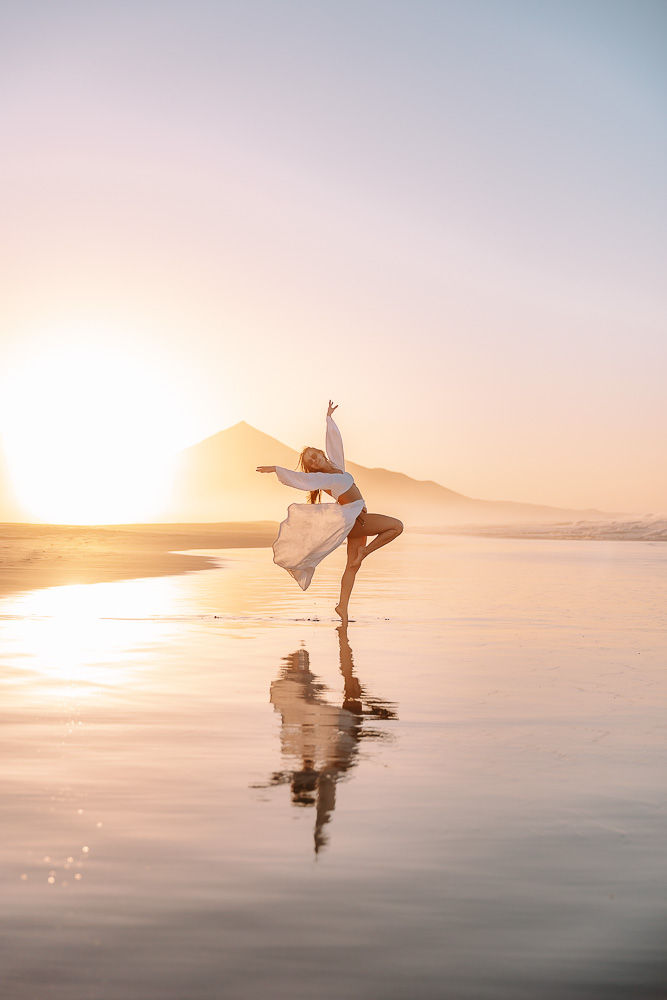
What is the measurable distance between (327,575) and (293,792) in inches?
667

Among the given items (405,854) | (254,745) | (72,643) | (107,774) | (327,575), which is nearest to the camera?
(405,854)

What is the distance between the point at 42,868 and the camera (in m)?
3.26

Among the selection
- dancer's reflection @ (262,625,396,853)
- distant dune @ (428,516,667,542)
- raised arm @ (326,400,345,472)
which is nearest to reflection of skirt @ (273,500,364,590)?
raised arm @ (326,400,345,472)

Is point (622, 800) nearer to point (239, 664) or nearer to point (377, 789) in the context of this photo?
point (377, 789)

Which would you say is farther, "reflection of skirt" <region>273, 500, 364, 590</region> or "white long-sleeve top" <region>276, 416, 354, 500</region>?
"reflection of skirt" <region>273, 500, 364, 590</region>

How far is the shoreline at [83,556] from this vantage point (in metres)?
18.9

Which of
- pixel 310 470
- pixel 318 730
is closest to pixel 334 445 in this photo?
pixel 310 470

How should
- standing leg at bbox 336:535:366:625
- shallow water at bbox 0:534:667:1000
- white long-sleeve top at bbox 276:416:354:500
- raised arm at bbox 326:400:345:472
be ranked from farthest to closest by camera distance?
1. raised arm at bbox 326:400:345:472
2. standing leg at bbox 336:535:366:625
3. white long-sleeve top at bbox 276:416:354:500
4. shallow water at bbox 0:534:667:1000

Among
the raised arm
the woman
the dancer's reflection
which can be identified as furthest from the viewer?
the raised arm

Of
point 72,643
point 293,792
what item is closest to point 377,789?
point 293,792

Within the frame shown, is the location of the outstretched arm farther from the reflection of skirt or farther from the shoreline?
the shoreline

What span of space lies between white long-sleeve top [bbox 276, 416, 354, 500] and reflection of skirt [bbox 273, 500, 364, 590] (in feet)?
0.75

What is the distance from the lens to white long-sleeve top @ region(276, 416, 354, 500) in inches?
439

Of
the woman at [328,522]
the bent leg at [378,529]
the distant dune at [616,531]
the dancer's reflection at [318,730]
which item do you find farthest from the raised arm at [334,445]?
the distant dune at [616,531]
